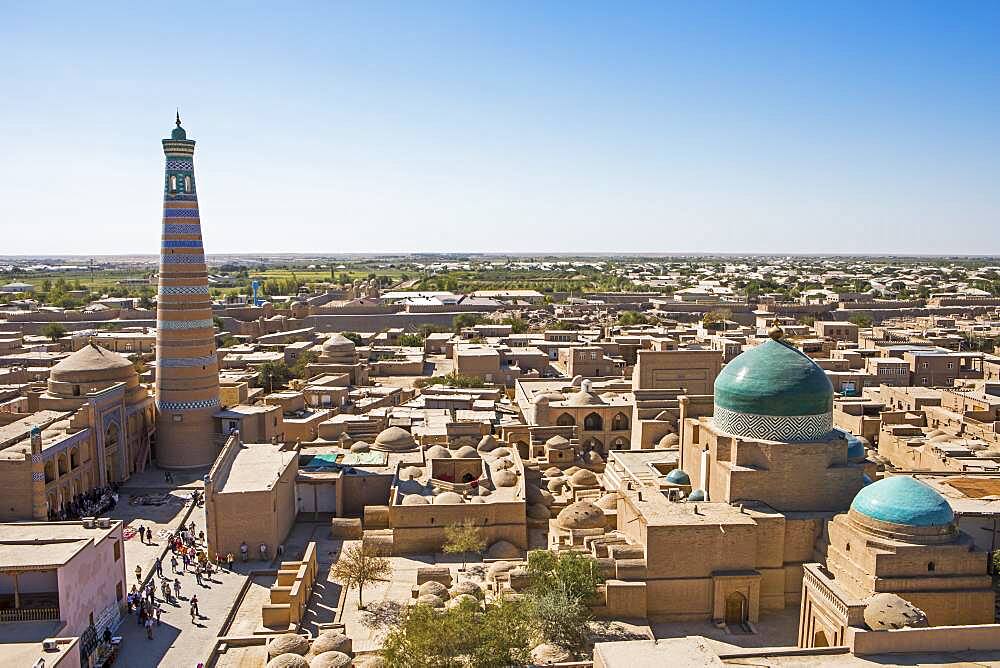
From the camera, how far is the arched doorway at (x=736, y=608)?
1772cm

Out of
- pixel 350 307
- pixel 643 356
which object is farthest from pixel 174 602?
pixel 350 307

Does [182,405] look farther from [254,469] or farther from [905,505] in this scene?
[905,505]

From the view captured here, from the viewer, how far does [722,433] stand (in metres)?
19.7

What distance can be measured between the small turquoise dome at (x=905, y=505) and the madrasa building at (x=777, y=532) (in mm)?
29

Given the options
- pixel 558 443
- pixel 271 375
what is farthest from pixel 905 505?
pixel 271 375

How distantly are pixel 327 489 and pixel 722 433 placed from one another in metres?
12.2

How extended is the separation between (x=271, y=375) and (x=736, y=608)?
31080 mm

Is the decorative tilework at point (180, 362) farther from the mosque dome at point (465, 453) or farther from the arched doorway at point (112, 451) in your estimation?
the mosque dome at point (465, 453)

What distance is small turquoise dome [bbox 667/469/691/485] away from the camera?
2130 cm

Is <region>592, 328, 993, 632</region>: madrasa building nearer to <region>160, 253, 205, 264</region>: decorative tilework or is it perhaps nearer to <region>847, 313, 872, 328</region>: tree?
<region>160, 253, 205, 264</region>: decorative tilework

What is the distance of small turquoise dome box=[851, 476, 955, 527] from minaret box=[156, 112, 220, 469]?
23456mm

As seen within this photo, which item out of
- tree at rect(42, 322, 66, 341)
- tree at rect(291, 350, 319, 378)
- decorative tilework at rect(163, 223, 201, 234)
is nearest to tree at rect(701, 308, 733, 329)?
tree at rect(291, 350, 319, 378)

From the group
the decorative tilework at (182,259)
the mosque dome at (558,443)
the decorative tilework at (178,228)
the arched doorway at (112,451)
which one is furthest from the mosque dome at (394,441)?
the decorative tilework at (178,228)

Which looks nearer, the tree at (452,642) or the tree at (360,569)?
the tree at (452,642)
